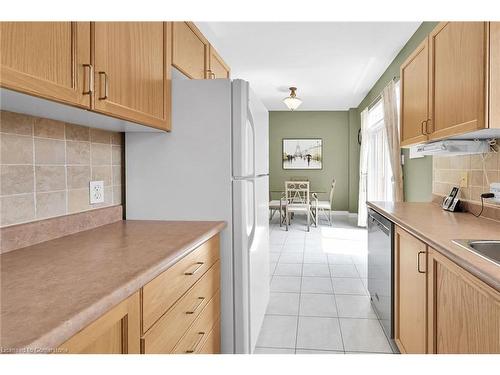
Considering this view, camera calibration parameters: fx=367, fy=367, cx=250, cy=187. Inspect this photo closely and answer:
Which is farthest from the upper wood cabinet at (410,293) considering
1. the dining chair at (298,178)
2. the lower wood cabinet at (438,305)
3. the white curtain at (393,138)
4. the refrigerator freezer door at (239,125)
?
the dining chair at (298,178)

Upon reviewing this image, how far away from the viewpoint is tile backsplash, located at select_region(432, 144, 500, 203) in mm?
2188

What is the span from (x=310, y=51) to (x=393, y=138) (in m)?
1.45

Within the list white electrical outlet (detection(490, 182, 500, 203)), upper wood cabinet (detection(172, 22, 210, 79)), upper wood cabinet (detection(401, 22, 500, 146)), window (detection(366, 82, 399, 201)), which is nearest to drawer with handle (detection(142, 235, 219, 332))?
upper wood cabinet (detection(172, 22, 210, 79))

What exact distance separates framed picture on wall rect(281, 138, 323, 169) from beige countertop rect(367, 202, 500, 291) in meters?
5.74

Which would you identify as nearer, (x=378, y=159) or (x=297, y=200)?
(x=378, y=159)

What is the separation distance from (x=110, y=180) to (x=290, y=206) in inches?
193

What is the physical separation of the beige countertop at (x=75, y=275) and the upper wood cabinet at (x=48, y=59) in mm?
507

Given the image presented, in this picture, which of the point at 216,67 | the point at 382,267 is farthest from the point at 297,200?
the point at 382,267

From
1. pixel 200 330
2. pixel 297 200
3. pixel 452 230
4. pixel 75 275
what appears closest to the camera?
pixel 75 275

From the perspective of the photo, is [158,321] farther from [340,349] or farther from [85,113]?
[340,349]

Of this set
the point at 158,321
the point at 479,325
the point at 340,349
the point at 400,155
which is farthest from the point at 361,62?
the point at 158,321

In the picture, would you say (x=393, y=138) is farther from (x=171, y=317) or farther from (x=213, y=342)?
(x=171, y=317)

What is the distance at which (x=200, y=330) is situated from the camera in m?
1.61

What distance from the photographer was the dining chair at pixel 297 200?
21.3ft
